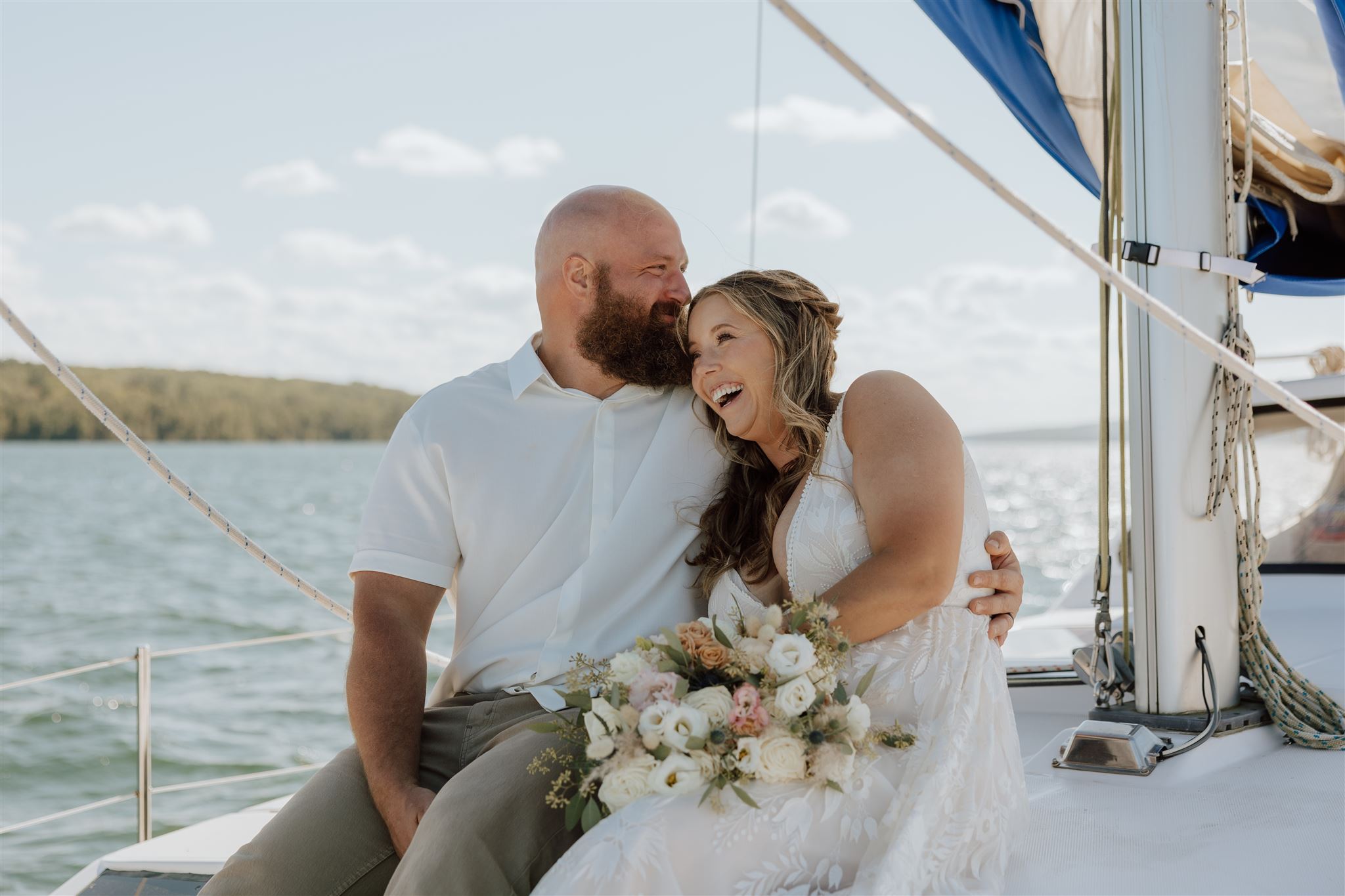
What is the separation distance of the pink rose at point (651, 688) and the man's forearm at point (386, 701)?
0.70 metres

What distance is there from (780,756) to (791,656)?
156mm

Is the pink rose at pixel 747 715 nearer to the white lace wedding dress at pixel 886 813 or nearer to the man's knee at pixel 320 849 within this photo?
the white lace wedding dress at pixel 886 813

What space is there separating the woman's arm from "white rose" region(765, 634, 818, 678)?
270 mm

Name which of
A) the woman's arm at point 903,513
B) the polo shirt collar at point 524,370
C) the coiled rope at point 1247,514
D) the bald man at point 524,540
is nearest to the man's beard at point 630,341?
the bald man at point 524,540

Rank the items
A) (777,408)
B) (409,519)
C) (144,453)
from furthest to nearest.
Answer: (144,453) → (409,519) → (777,408)

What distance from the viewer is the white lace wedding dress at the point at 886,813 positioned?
184 cm

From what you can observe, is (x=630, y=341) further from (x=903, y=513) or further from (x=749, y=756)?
(x=749, y=756)

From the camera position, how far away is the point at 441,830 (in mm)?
2061

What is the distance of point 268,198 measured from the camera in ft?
150

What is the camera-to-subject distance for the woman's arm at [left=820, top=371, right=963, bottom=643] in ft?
7.02

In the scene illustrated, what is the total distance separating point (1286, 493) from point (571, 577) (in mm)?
3036

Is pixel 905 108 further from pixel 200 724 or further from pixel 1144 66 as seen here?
pixel 200 724

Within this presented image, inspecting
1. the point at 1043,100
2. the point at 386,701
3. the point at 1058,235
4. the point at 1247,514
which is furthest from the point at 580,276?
the point at 1247,514

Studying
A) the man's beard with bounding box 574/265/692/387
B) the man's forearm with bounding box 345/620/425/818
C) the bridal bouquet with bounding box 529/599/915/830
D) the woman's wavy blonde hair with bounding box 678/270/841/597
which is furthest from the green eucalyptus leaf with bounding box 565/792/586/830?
the man's beard with bounding box 574/265/692/387
